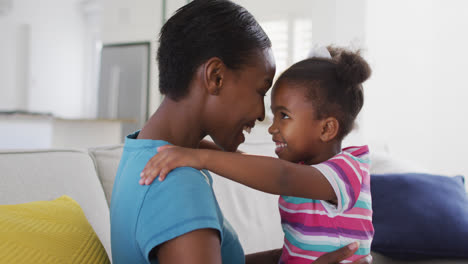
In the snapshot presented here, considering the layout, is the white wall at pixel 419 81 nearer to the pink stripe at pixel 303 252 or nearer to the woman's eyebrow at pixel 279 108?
the woman's eyebrow at pixel 279 108

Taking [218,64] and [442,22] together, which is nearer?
[218,64]

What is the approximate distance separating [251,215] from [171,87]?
110cm

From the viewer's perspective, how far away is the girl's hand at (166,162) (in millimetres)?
637

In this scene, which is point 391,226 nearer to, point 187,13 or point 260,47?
point 260,47

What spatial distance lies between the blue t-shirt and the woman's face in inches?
5.4

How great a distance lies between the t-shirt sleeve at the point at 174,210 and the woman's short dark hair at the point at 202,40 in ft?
0.70

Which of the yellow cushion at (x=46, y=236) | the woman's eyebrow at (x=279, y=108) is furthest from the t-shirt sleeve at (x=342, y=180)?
the yellow cushion at (x=46, y=236)

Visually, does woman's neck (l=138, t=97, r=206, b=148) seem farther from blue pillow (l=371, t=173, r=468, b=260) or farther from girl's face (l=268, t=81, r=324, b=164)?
blue pillow (l=371, t=173, r=468, b=260)

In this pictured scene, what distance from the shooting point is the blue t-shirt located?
591mm

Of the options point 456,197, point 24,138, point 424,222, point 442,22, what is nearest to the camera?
point 424,222

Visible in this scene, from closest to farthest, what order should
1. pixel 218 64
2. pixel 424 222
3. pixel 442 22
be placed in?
pixel 218 64, pixel 424 222, pixel 442 22

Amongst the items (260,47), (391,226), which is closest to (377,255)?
(391,226)

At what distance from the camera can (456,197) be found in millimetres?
1845

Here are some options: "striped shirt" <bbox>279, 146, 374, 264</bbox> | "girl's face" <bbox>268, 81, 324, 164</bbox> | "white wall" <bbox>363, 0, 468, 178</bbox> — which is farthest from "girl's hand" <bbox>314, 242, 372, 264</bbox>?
"white wall" <bbox>363, 0, 468, 178</bbox>
